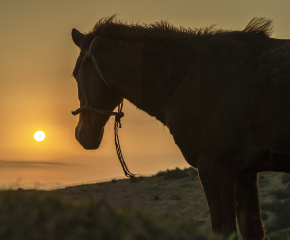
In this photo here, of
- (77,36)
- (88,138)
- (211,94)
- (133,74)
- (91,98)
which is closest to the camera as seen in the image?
(211,94)

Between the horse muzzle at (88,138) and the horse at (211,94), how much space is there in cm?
2

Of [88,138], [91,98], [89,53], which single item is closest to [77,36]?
[89,53]

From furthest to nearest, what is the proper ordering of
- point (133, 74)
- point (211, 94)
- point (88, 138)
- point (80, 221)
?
point (88, 138) → point (133, 74) → point (211, 94) → point (80, 221)

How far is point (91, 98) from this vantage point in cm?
596

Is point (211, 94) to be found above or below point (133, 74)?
below

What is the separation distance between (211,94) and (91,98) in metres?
2.08

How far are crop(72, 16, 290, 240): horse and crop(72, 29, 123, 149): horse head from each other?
0.02 meters

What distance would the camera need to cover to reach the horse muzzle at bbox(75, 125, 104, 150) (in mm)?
6203

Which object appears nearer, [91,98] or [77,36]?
[91,98]

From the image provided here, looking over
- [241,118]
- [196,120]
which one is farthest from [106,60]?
[241,118]

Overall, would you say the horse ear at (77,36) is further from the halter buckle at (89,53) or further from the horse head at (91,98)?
the halter buckle at (89,53)

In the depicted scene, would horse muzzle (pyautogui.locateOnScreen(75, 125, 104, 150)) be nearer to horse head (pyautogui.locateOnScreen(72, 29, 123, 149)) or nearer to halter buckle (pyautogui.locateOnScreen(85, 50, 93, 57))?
horse head (pyautogui.locateOnScreen(72, 29, 123, 149))

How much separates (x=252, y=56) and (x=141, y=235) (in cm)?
337

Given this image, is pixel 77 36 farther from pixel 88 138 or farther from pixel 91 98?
pixel 88 138
